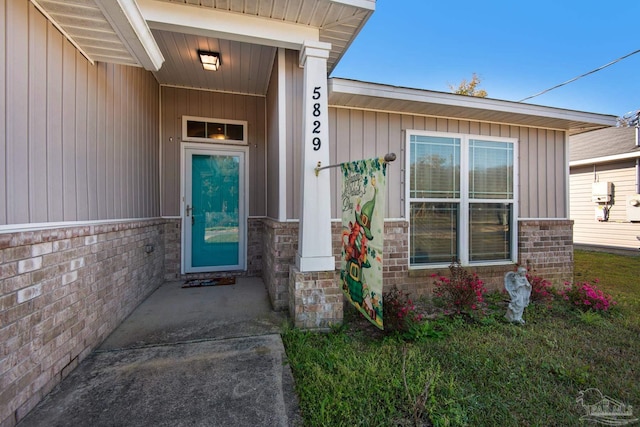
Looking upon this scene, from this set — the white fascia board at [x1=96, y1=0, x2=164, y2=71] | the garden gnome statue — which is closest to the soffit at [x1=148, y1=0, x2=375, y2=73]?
the white fascia board at [x1=96, y1=0, x2=164, y2=71]

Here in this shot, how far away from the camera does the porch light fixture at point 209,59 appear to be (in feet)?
11.5

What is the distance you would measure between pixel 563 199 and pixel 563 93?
7720 mm

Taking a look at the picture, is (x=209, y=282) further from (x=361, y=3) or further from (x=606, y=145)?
(x=606, y=145)

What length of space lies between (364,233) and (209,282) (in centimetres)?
315

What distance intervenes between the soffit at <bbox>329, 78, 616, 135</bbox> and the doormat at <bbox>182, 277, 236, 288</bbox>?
10.1 feet

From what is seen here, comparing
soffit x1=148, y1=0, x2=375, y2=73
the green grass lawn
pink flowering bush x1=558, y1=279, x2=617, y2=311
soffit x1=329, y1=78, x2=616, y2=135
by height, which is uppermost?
soffit x1=148, y1=0, x2=375, y2=73

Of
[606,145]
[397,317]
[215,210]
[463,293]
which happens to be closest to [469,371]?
[397,317]

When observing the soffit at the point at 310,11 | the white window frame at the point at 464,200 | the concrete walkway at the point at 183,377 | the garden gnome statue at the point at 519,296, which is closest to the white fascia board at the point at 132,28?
the soffit at the point at 310,11

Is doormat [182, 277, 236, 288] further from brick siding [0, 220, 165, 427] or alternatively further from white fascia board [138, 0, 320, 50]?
white fascia board [138, 0, 320, 50]

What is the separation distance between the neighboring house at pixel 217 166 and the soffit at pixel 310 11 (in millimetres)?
16

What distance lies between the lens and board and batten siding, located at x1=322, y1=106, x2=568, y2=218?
3.62 metres

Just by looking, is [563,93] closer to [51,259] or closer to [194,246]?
[194,246]

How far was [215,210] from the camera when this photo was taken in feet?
15.2

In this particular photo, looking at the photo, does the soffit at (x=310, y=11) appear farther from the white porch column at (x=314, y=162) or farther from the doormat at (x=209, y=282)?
the doormat at (x=209, y=282)
